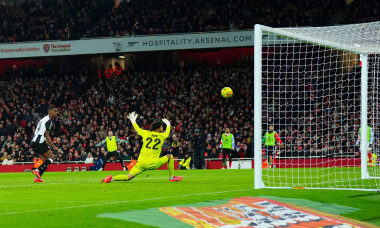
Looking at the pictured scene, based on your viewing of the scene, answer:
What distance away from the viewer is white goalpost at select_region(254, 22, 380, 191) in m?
13.6

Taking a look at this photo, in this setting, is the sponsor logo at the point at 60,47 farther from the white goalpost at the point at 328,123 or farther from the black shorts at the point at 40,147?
the black shorts at the point at 40,147

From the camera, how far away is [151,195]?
37.3ft

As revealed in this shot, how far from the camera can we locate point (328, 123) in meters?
23.2

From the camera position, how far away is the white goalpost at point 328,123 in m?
13.6

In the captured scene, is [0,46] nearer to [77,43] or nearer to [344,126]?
[77,43]

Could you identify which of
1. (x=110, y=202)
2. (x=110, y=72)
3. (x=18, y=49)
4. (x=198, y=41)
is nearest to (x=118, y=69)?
(x=110, y=72)

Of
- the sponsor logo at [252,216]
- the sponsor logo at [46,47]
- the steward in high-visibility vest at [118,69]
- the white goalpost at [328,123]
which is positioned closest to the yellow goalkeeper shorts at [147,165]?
the white goalpost at [328,123]

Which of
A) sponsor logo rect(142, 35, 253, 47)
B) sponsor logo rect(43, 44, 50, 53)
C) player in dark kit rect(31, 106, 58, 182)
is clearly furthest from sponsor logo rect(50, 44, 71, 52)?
player in dark kit rect(31, 106, 58, 182)

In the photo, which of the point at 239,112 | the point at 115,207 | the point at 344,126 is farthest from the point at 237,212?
the point at 239,112

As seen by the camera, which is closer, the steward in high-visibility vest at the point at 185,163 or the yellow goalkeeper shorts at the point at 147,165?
the yellow goalkeeper shorts at the point at 147,165

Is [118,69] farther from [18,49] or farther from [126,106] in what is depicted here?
[18,49]

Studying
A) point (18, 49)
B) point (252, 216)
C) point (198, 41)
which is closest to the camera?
point (252, 216)

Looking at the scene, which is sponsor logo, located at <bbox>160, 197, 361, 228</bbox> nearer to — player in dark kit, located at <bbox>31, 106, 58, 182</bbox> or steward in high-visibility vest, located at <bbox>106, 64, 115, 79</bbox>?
player in dark kit, located at <bbox>31, 106, 58, 182</bbox>

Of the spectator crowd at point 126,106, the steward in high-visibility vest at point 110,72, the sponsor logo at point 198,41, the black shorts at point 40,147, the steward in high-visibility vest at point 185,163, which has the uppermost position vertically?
the sponsor logo at point 198,41
